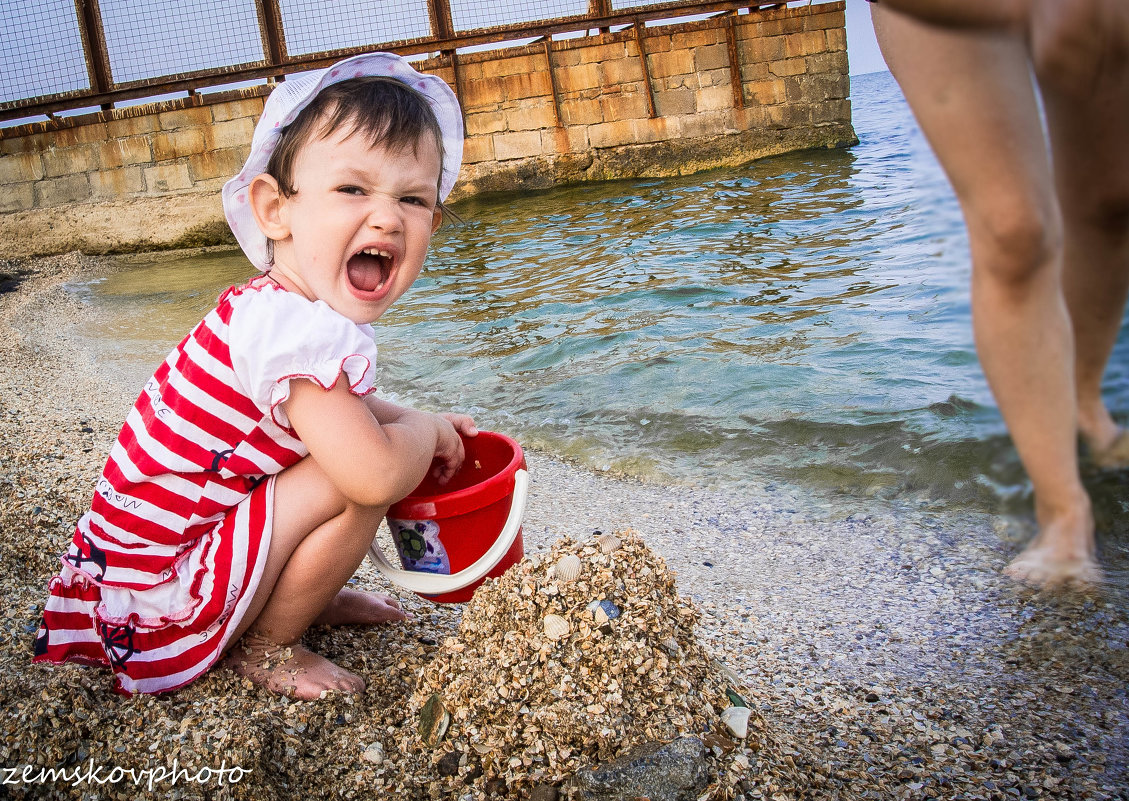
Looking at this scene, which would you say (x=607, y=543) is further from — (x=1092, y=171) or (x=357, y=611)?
(x=1092, y=171)

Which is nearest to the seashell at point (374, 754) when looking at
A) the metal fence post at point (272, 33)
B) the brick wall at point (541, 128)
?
the brick wall at point (541, 128)

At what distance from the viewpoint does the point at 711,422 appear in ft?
11.0

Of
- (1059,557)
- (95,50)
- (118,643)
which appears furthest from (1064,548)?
(95,50)

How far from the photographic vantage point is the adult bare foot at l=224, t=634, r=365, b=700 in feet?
5.11

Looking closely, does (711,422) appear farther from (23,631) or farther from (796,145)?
(796,145)

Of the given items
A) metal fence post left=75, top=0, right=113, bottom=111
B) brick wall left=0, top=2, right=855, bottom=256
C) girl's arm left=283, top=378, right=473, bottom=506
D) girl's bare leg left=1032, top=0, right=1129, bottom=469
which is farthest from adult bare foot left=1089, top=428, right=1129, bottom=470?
metal fence post left=75, top=0, right=113, bottom=111

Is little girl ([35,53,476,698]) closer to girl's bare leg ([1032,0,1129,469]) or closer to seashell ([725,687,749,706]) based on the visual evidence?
seashell ([725,687,749,706])

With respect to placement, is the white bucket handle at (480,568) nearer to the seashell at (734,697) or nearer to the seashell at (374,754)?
the seashell at (374,754)

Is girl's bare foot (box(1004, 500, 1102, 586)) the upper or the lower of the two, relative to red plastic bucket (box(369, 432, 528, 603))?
upper

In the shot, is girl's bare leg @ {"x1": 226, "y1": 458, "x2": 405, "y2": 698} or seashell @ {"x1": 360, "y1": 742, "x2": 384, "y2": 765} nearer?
seashell @ {"x1": 360, "y1": 742, "x2": 384, "y2": 765}

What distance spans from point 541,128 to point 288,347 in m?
10.4

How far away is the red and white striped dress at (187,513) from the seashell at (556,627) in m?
0.51

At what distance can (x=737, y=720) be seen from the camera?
4.31 ft

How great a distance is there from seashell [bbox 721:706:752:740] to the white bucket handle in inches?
21.3
